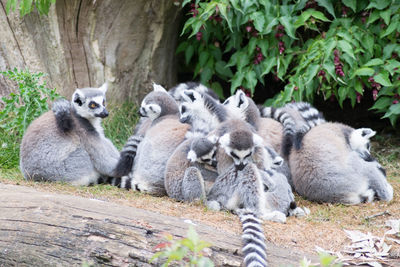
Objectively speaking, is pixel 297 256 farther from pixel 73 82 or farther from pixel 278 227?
pixel 73 82

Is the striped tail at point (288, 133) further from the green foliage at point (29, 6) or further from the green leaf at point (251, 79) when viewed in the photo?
the green foliage at point (29, 6)

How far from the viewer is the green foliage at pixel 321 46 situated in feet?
19.6

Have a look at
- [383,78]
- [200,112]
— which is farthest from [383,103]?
[200,112]

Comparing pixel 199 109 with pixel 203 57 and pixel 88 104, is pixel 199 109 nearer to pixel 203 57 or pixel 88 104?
pixel 88 104

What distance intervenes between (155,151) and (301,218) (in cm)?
156

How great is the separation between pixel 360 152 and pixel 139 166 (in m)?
2.17

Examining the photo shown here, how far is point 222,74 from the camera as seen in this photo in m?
7.38

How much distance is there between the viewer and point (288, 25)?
6.07 meters

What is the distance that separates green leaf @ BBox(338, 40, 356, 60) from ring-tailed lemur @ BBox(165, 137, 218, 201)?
6.36ft

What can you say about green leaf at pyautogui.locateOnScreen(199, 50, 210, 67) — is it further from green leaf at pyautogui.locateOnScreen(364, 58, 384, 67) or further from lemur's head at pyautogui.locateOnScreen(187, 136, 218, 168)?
lemur's head at pyautogui.locateOnScreen(187, 136, 218, 168)

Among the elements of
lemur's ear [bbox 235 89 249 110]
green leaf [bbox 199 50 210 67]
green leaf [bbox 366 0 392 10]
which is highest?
green leaf [bbox 366 0 392 10]

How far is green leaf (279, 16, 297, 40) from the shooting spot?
601cm

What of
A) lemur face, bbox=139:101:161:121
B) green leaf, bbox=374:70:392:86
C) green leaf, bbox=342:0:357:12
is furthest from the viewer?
green leaf, bbox=342:0:357:12

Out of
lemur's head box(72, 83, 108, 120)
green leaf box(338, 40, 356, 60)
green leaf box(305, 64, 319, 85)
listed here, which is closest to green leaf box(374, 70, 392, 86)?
green leaf box(338, 40, 356, 60)
